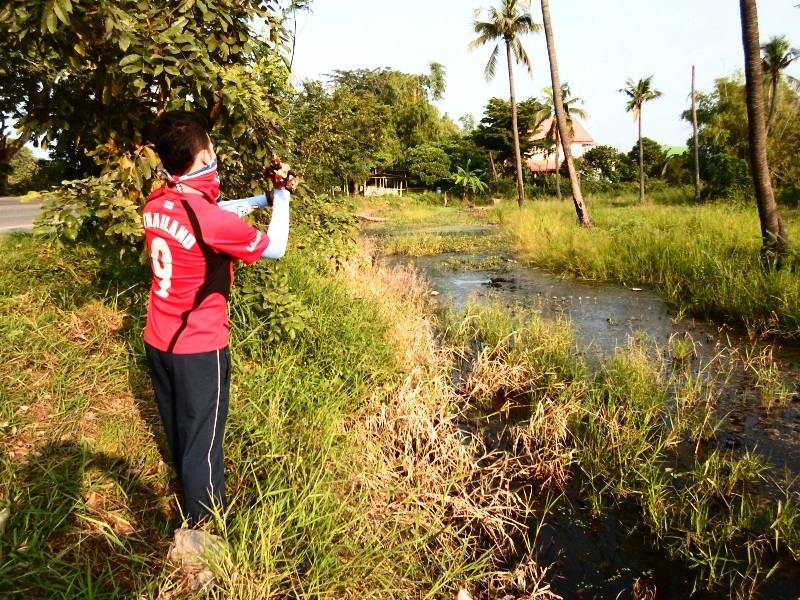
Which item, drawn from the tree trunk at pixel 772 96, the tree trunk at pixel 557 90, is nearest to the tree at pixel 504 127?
the tree trunk at pixel 772 96

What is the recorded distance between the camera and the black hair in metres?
2.03

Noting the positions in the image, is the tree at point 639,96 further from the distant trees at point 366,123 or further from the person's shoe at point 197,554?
the person's shoe at point 197,554

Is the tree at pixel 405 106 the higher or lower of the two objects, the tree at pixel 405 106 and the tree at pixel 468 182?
the higher

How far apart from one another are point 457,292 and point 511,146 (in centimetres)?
3134

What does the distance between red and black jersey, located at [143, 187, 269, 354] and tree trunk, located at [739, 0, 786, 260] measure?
772 cm

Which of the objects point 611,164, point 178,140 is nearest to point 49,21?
point 178,140

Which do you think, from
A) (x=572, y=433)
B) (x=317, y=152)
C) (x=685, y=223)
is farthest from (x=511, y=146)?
(x=572, y=433)

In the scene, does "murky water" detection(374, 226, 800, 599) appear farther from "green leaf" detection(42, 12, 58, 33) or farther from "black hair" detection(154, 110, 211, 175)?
"green leaf" detection(42, 12, 58, 33)

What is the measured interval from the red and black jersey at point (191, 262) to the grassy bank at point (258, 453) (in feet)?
2.74

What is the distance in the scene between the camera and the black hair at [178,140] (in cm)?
203

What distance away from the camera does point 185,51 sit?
2754 millimetres

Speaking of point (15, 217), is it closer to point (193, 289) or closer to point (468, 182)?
point (193, 289)

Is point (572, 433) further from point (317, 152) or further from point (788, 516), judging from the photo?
point (317, 152)

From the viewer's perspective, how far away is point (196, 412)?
7.27ft
